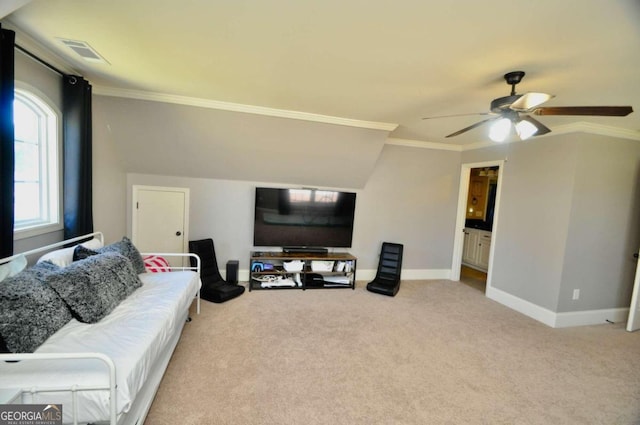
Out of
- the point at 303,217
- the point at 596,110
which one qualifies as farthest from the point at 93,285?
the point at 596,110

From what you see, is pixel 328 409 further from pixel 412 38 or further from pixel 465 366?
pixel 412 38

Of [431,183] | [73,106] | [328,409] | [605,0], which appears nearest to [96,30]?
[73,106]

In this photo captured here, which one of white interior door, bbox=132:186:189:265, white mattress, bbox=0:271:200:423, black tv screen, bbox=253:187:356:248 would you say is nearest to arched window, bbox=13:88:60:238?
white mattress, bbox=0:271:200:423

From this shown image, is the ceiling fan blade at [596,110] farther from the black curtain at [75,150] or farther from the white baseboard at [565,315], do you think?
the black curtain at [75,150]

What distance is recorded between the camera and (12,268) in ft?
5.59

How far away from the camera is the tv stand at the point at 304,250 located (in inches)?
169

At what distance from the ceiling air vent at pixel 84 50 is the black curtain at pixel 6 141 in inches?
11.4

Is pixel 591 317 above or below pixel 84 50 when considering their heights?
below

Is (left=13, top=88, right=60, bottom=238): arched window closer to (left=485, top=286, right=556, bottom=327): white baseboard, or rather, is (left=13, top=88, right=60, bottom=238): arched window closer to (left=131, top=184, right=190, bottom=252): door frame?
(left=131, top=184, right=190, bottom=252): door frame

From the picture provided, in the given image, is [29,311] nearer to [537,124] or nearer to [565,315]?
[537,124]

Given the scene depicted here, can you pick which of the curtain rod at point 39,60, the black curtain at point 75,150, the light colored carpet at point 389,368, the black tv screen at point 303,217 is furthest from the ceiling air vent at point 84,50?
the light colored carpet at point 389,368

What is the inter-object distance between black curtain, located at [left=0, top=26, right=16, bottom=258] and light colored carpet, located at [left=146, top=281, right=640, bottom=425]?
4.87ft

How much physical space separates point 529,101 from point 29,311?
331cm

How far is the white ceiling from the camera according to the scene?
1.43 metres
